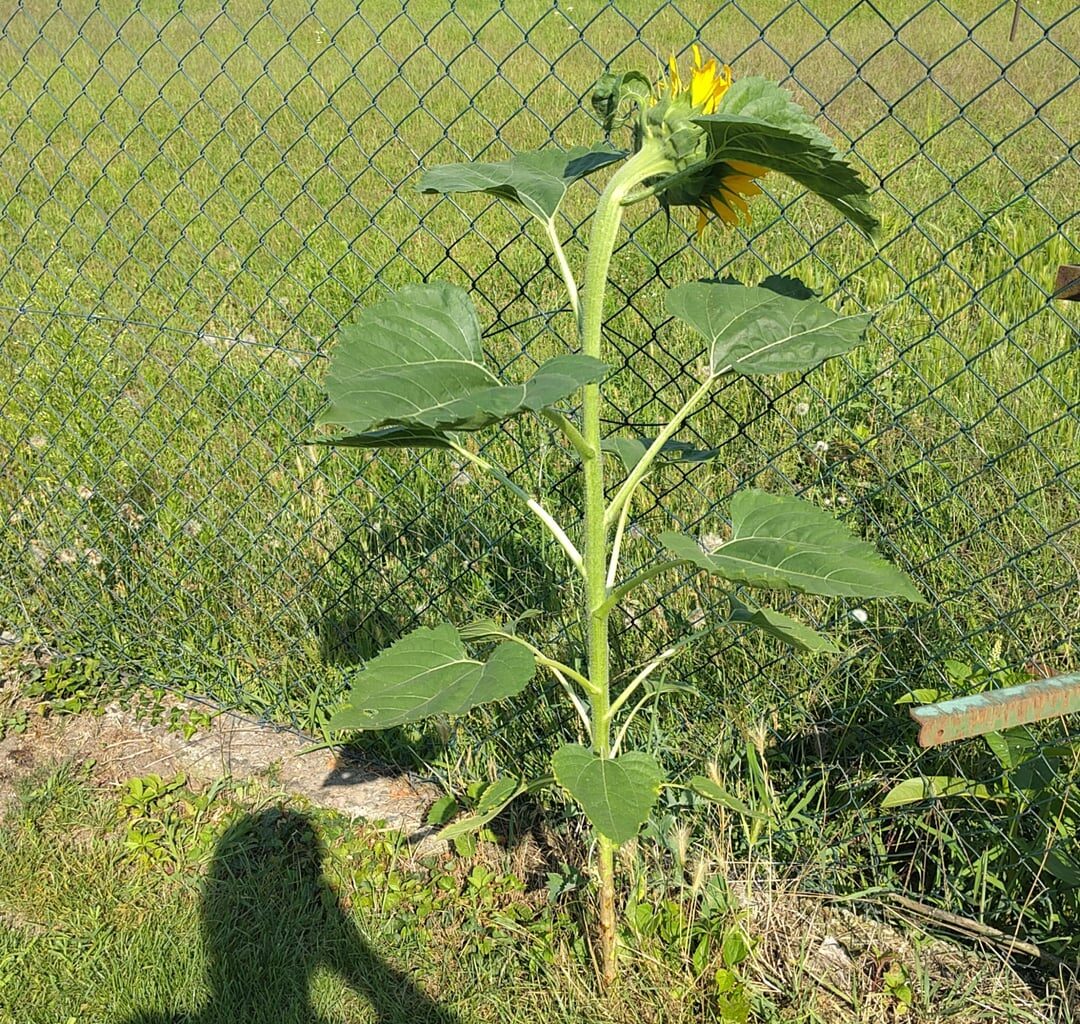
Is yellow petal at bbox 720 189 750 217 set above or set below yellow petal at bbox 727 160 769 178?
below

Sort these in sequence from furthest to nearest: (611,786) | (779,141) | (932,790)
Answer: (932,790) → (611,786) → (779,141)

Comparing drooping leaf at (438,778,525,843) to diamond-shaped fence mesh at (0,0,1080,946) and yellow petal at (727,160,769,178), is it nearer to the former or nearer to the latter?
diamond-shaped fence mesh at (0,0,1080,946)

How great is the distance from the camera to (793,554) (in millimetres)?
1505

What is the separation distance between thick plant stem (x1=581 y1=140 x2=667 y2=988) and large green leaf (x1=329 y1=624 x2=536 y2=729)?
170mm

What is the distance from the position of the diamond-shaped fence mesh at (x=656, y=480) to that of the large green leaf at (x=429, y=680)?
0.66m

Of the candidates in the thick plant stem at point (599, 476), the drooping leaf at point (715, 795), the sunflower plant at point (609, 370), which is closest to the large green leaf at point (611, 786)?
the sunflower plant at point (609, 370)

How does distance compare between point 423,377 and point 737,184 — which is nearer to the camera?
point 423,377

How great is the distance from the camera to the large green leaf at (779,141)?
1308 mm

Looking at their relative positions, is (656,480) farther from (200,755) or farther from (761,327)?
(200,755)

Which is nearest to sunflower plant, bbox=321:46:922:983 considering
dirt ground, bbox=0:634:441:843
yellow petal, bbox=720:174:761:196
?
yellow petal, bbox=720:174:761:196

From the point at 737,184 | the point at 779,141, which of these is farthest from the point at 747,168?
the point at 779,141

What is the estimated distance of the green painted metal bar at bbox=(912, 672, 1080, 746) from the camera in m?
1.62

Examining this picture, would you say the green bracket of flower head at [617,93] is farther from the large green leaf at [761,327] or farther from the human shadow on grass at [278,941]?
the human shadow on grass at [278,941]

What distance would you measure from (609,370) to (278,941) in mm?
1481
